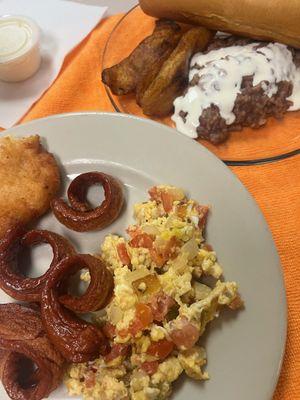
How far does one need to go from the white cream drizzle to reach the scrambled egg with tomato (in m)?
0.41

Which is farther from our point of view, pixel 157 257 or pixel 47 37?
pixel 47 37

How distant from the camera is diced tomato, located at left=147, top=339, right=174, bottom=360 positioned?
1.12 m

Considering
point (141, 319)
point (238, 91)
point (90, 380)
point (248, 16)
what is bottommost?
point (90, 380)

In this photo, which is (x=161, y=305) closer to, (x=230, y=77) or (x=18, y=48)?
(x=230, y=77)

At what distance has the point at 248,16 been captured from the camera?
1576 mm

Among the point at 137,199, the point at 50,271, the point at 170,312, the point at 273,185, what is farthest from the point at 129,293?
the point at 273,185

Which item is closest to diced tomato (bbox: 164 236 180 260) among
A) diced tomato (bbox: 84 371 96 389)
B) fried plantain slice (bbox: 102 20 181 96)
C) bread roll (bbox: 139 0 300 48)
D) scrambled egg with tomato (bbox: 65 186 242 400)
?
scrambled egg with tomato (bbox: 65 186 242 400)

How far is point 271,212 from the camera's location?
4.72 ft

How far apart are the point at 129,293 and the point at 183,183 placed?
35 cm

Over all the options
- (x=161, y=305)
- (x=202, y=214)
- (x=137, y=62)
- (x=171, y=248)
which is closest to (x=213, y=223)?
(x=202, y=214)

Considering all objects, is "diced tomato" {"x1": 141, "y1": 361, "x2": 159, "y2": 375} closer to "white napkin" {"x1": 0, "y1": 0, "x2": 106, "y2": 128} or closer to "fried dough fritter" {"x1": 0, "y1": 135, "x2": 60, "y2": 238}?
"fried dough fritter" {"x1": 0, "y1": 135, "x2": 60, "y2": 238}

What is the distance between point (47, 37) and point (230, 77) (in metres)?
0.76

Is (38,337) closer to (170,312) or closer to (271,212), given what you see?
(170,312)

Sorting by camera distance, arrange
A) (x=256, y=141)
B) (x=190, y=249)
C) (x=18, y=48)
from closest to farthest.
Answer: (x=190, y=249), (x=256, y=141), (x=18, y=48)
